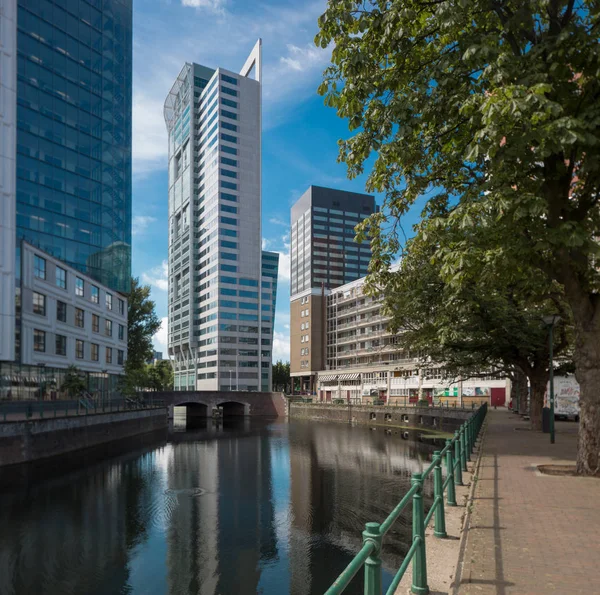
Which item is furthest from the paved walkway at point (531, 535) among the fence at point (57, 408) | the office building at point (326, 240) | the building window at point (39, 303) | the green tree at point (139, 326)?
the office building at point (326, 240)

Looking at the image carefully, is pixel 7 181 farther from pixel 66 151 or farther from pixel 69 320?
pixel 66 151

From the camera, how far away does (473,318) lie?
25.3m

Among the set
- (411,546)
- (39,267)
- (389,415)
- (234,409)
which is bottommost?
(234,409)

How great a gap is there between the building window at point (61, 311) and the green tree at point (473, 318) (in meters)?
31.9

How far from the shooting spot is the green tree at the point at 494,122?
Answer: 9.99 metres

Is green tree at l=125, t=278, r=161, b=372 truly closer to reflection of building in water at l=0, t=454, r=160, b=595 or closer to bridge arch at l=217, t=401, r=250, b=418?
bridge arch at l=217, t=401, r=250, b=418

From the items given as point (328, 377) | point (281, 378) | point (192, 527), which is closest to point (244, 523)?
point (192, 527)

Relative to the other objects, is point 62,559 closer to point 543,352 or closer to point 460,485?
point 460,485

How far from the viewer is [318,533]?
18.2 meters

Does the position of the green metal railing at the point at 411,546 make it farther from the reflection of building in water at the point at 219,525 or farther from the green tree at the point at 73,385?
the green tree at the point at 73,385

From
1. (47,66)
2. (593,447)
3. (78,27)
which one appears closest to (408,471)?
(593,447)

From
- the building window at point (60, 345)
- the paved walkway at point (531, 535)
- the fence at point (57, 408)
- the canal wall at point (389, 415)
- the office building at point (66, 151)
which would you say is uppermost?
the office building at point (66, 151)

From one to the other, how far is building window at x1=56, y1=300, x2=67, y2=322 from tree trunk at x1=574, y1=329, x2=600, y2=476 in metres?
44.6

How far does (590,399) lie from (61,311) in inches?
1786
